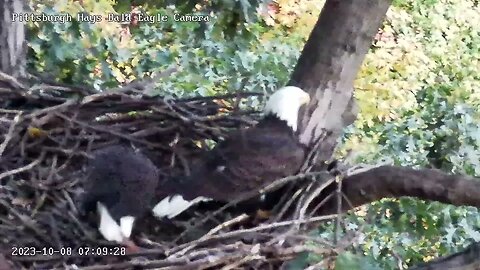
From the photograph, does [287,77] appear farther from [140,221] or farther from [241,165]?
[140,221]

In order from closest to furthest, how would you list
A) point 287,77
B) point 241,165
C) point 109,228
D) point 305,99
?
1. point 109,228
2. point 241,165
3. point 305,99
4. point 287,77

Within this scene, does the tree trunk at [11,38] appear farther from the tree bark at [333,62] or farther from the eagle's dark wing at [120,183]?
the tree bark at [333,62]

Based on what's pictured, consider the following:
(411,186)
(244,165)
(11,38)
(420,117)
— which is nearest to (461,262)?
(411,186)

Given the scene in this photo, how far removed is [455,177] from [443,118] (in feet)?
3.59

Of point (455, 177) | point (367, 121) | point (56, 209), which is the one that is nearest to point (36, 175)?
point (56, 209)

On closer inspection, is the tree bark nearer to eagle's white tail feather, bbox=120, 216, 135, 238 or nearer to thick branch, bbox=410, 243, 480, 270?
thick branch, bbox=410, 243, 480, 270

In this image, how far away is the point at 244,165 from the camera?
69.6 inches

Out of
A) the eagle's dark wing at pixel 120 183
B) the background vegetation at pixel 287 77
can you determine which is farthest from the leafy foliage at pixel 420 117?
the eagle's dark wing at pixel 120 183

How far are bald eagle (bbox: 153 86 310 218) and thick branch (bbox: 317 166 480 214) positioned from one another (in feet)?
0.55

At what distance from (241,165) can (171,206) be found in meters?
0.19

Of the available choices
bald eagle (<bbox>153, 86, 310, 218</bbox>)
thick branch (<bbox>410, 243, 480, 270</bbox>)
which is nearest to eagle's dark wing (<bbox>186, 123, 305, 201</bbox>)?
bald eagle (<bbox>153, 86, 310, 218</bbox>)

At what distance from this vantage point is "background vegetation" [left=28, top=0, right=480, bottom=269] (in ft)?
7.52

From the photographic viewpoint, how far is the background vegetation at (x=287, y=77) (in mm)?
2291

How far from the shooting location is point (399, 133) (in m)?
3.03
